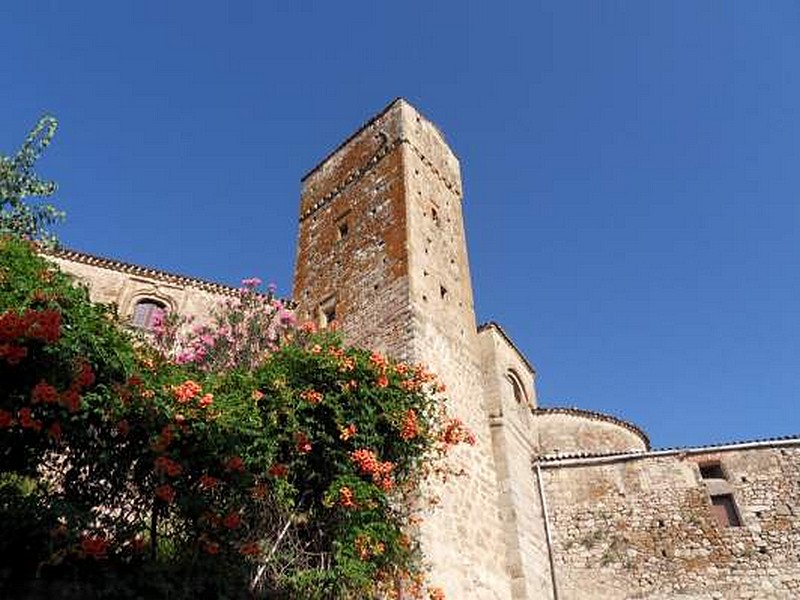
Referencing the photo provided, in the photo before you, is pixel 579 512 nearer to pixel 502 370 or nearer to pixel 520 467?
pixel 520 467

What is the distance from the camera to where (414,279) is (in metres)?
13.9

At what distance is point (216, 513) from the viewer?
25.0 feet

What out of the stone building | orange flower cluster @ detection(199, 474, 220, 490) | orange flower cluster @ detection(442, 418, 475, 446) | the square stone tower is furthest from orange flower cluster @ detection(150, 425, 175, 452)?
the stone building

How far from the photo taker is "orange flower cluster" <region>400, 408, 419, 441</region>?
899cm

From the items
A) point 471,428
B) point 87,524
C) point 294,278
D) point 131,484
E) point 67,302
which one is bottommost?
point 87,524

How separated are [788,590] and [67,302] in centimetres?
1459

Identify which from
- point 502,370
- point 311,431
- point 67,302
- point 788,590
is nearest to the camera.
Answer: point 67,302

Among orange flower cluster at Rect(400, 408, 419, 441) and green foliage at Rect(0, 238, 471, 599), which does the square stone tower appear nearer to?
orange flower cluster at Rect(400, 408, 419, 441)

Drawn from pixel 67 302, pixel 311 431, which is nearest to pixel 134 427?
pixel 67 302

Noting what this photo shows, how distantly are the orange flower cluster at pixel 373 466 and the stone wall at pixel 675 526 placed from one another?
7.80 m

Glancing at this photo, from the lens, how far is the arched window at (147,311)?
713 inches

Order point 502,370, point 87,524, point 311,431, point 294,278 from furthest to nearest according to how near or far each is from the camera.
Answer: point 294,278 → point 502,370 → point 311,431 → point 87,524

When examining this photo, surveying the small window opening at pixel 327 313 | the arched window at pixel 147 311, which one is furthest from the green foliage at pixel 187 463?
the arched window at pixel 147 311

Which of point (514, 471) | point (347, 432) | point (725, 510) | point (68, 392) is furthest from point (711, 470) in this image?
point (68, 392)
